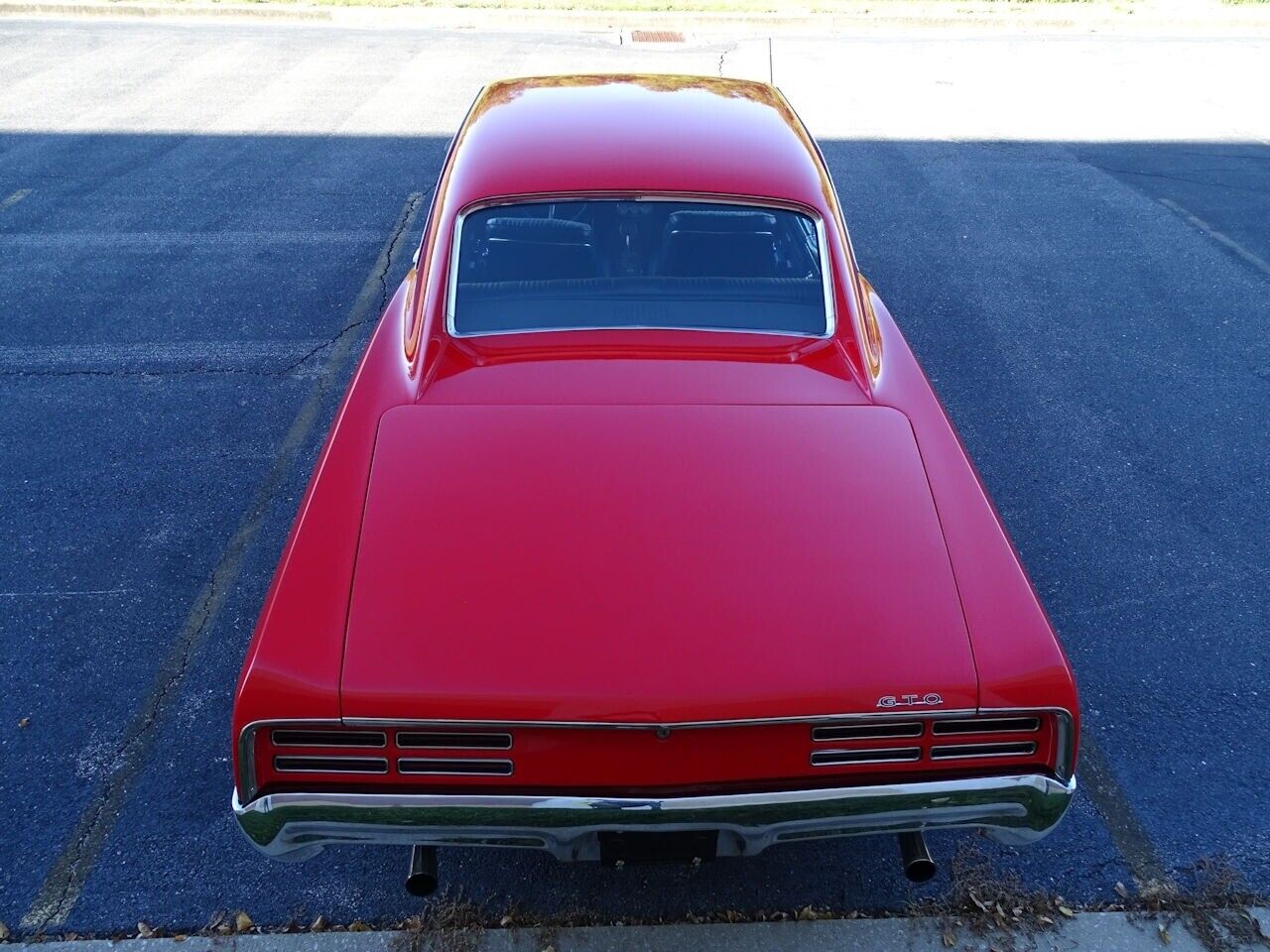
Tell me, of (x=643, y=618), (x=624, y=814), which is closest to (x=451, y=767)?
(x=624, y=814)

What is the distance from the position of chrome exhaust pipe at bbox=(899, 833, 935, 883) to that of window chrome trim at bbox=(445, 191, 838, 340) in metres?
1.65

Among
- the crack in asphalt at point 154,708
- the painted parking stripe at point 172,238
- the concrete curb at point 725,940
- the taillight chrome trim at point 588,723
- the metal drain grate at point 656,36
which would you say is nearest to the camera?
the taillight chrome trim at point 588,723

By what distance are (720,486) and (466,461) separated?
2.38ft

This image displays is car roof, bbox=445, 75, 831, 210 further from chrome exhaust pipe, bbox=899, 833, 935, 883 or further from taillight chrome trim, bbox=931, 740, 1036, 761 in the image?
chrome exhaust pipe, bbox=899, 833, 935, 883

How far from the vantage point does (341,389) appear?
5.66 meters

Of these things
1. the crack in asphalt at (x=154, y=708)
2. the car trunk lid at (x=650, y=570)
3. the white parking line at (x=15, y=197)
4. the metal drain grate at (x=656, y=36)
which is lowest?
the crack in asphalt at (x=154, y=708)

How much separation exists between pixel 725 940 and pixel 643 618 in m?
1.04

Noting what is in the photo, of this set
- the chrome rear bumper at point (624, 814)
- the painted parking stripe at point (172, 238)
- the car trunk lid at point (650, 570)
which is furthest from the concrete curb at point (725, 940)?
the painted parking stripe at point (172, 238)

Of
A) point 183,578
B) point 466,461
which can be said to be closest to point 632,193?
point 466,461

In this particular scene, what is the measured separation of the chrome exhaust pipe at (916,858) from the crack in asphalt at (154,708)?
7.65ft

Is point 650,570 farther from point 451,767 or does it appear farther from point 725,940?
point 725,940

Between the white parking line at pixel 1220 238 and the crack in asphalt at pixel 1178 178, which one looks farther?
the crack in asphalt at pixel 1178 178

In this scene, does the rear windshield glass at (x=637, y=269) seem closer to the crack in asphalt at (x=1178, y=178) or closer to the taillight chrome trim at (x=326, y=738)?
the taillight chrome trim at (x=326, y=738)

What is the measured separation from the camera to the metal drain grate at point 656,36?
14.5 metres
